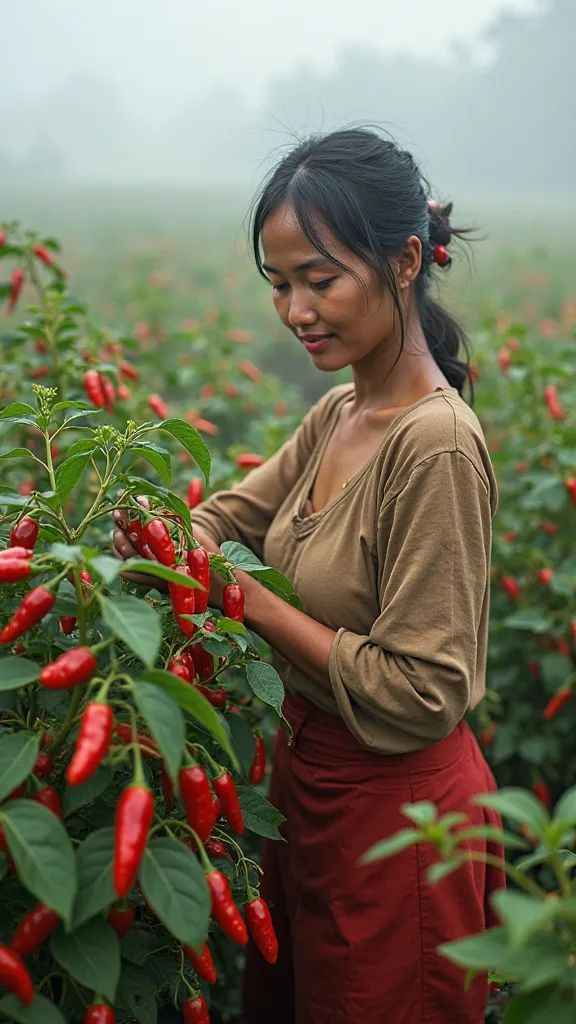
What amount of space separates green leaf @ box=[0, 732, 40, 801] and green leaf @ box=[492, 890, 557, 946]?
0.48 meters

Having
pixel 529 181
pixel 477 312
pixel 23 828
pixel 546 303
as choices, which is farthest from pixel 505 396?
pixel 529 181

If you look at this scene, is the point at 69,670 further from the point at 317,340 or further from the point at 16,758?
the point at 317,340

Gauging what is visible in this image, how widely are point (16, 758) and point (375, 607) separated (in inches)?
28.7

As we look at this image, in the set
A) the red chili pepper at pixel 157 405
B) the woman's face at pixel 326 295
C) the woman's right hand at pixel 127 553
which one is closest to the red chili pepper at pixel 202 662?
the woman's right hand at pixel 127 553

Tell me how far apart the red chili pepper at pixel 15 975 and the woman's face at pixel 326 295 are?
1026 mm

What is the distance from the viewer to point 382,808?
1552 millimetres

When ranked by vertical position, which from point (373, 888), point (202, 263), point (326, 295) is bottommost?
point (202, 263)

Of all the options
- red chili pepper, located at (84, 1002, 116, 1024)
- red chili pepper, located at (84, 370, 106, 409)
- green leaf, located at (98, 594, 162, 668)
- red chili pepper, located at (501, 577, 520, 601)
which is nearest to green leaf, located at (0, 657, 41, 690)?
green leaf, located at (98, 594, 162, 668)

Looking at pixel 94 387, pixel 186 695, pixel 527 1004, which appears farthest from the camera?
pixel 94 387

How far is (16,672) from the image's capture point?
1.00m

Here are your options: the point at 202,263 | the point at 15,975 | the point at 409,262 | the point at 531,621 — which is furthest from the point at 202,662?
the point at 202,263

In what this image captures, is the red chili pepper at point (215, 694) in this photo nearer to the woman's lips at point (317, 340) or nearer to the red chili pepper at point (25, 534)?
the red chili pepper at point (25, 534)

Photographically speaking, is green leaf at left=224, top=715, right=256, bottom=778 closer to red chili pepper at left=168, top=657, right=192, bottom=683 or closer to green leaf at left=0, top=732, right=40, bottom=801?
red chili pepper at left=168, top=657, right=192, bottom=683

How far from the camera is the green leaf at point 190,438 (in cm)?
124
